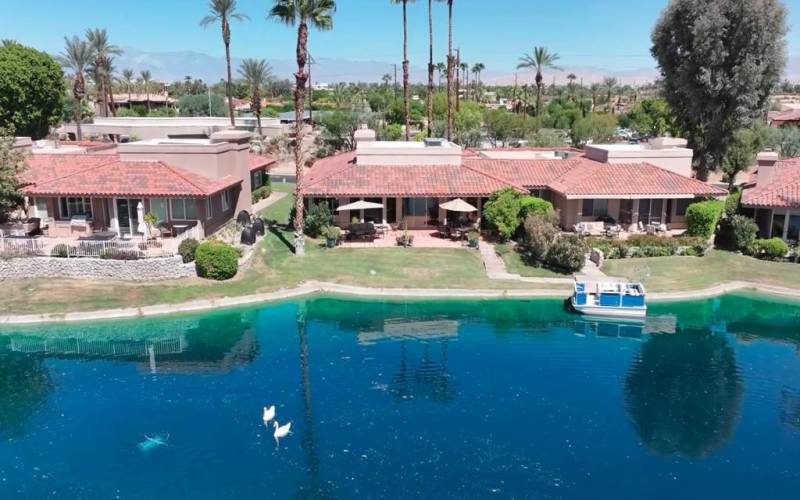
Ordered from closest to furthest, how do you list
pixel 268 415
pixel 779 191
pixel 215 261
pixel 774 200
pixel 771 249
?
pixel 268 415 < pixel 215 261 < pixel 771 249 < pixel 774 200 < pixel 779 191

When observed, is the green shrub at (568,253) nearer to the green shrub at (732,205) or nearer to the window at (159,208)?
the green shrub at (732,205)

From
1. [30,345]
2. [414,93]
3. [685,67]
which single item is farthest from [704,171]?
[414,93]

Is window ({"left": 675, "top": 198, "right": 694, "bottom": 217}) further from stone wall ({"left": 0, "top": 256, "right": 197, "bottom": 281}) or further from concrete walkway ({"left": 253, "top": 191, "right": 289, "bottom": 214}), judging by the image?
stone wall ({"left": 0, "top": 256, "right": 197, "bottom": 281})

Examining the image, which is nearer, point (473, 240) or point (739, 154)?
point (473, 240)

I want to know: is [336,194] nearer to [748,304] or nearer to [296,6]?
[296,6]

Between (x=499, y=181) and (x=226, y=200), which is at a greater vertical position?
(x=499, y=181)

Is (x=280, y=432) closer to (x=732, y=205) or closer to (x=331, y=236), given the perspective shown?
(x=331, y=236)

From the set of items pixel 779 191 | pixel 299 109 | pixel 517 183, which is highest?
pixel 299 109

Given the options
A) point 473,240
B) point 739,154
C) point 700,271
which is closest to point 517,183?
point 473,240
